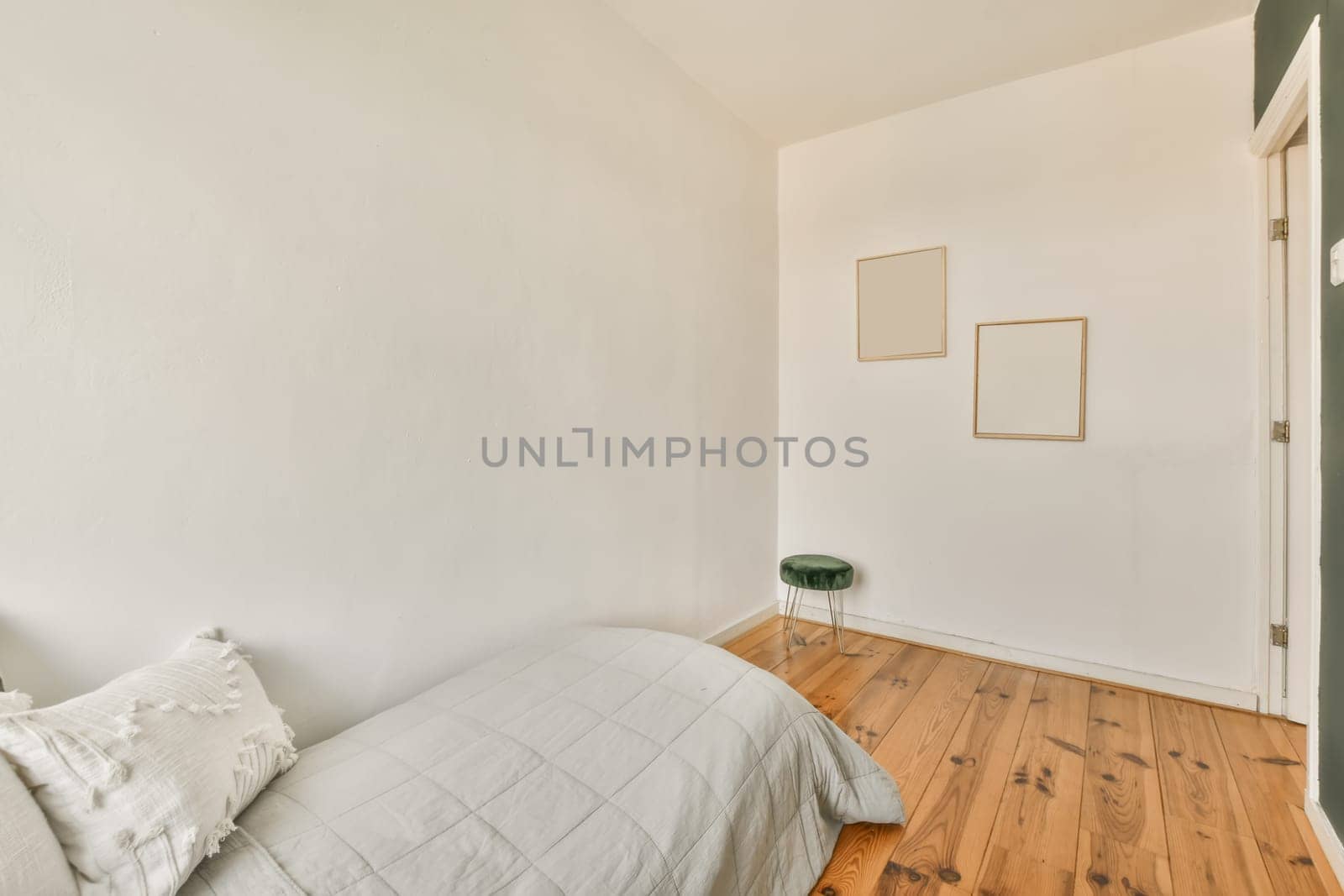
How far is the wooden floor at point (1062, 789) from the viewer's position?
58.7 inches

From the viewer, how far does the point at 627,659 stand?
70.6 inches

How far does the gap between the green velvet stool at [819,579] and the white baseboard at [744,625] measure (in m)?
0.12

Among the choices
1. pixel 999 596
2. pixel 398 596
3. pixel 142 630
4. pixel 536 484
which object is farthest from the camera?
pixel 999 596

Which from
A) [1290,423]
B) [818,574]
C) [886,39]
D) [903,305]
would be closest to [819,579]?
[818,574]

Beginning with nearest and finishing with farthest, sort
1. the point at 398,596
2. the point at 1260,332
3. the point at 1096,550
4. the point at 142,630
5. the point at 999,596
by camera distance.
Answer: the point at 142,630, the point at 398,596, the point at 1260,332, the point at 1096,550, the point at 999,596

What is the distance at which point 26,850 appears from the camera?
771 mm

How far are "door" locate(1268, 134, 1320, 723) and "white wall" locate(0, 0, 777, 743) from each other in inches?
94.8

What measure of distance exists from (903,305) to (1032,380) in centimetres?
71

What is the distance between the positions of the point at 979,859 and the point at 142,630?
2108mm

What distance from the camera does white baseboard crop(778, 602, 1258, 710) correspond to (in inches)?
94.0

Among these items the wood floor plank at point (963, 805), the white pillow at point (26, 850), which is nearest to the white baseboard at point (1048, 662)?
the wood floor plank at point (963, 805)

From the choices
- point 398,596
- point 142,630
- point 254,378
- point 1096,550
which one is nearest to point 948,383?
point 1096,550

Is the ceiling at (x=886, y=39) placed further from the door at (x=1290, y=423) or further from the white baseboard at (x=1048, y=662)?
the white baseboard at (x=1048, y=662)

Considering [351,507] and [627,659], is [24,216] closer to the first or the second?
[351,507]
